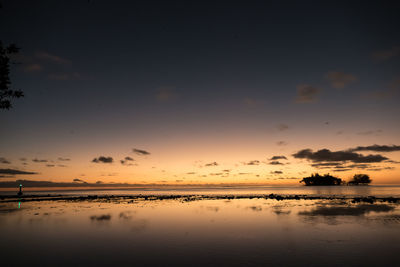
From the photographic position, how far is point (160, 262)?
1432 cm

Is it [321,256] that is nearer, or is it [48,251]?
[321,256]

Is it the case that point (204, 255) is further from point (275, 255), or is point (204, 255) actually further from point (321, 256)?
point (321, 256)

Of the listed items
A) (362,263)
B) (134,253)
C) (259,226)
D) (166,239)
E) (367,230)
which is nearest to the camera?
(362,263)

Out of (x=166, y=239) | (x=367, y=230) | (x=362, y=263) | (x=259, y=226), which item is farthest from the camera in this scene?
(x=259, y=226)

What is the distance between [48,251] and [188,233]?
1042cm

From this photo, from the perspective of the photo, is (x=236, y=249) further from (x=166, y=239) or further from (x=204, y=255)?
(x=166, y=239)

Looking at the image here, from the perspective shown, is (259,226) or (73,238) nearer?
(73,238)

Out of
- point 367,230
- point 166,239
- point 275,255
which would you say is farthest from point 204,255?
point 367,230

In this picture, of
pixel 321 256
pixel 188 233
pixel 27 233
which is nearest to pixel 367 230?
pixel 321 256

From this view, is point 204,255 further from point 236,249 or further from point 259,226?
point 259,226

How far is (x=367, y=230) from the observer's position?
22484 mm

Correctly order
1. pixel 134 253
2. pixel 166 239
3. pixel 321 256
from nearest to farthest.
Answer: pixel 321 256
pixel 134 253
pixel 166 239

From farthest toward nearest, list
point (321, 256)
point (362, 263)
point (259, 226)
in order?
point (259, 226), point (321, 256), point (362, 263)

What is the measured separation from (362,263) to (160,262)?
1035 centimetres
